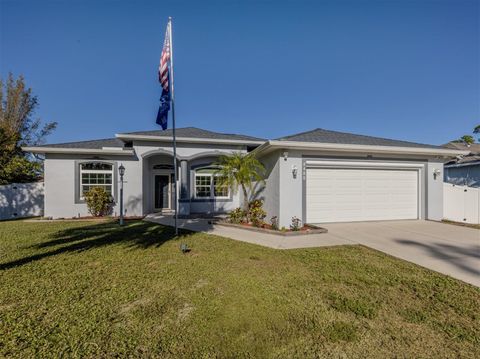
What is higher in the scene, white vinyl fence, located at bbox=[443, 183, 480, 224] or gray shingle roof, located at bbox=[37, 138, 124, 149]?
gray shingle roof, located at bbox=[37, 138, 124, 149]

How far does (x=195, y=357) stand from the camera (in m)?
2.18

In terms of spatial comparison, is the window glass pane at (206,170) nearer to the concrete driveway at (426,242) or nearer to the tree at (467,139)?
the concrete driveway at (426,242)

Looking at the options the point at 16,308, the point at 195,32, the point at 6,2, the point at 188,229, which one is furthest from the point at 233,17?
the point at 16,308

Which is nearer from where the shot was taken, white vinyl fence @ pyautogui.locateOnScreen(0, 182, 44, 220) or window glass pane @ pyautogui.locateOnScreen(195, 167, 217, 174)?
white vinyl fence @ pyautogui.locateOnScreen(0, 182, 44, 220)

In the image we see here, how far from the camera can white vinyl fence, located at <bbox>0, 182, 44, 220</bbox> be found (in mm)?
12078

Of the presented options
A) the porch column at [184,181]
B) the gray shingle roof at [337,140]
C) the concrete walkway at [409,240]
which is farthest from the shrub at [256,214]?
the porch column at [184,181]

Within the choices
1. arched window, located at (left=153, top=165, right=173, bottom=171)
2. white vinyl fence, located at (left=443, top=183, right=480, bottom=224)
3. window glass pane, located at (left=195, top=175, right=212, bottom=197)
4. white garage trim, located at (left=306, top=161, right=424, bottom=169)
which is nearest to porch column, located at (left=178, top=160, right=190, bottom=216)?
window glass pane, located at (left=195, top=175, right=212, bottom=197)

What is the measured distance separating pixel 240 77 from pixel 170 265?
15.0m

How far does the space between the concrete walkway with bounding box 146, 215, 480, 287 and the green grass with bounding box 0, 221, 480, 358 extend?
27.6 inches

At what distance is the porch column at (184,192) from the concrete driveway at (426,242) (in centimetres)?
687

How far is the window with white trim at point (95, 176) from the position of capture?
11500 millimetres

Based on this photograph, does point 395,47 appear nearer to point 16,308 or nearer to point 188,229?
point 188,229

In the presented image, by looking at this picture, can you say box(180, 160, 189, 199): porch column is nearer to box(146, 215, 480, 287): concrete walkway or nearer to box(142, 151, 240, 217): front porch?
box(142, 151, 240, 217): front porch

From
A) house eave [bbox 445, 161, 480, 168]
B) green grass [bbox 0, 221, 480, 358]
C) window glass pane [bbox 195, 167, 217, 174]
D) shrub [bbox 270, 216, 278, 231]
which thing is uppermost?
house eave [bbox 445, 161, 480, 168]
